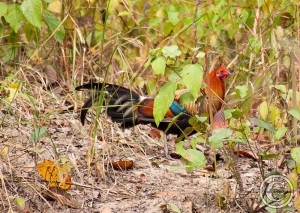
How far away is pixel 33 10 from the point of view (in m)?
4.10

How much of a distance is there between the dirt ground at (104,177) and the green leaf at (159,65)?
1.59ft

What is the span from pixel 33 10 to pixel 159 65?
1.17m

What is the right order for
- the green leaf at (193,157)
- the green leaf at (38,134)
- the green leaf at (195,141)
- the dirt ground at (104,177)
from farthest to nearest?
the green leaf at (38,134) < the dirt ground at (104,177) < the green leaf at (195,141) < the green leaf at (193,157)

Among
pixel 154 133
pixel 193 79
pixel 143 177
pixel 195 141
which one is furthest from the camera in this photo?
pixel 154 133

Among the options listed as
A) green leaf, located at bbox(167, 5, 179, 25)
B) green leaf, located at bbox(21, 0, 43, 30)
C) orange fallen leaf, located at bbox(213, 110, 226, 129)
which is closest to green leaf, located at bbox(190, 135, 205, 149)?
orange fallen leaf, located at bbox(213, 110, 226, 129)

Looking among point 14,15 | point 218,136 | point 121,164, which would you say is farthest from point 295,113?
point 14,15

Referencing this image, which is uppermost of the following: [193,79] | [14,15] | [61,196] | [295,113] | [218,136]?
[14,15]

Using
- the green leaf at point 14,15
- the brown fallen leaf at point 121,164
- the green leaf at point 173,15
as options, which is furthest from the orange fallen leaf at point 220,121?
the green leaf at point 173,15

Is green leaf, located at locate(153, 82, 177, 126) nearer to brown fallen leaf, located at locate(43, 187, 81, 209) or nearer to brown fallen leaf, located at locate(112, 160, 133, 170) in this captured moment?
brown fallen leaf, located at locate(43, 187, 81, 209)

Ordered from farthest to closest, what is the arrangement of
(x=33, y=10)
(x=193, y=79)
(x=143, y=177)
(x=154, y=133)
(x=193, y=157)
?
(x=154, y=133) → (x=143, y=177) → (x=33, y=10) → (x=193, y=157) → (x=193, y=79)

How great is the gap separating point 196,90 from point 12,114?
165 centimetres

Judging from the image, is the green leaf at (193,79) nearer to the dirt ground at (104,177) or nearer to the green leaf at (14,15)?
the dirt ground at (104,177)

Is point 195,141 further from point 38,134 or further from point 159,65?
point 38,134

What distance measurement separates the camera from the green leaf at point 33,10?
13.4ft
